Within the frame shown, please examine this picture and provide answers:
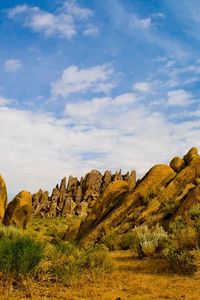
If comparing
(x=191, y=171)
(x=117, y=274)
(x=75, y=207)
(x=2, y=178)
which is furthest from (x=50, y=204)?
(x=117, y=274)

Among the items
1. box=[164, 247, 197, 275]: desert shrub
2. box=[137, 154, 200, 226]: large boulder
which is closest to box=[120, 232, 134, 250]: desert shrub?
box=[137, 154, 200, 226]: large boulder

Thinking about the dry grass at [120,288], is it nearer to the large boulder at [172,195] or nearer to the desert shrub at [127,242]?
the desert shrub at [127,242]

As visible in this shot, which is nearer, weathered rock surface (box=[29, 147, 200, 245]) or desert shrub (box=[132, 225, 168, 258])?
desert shrub (box=[132, 225, 168, 258])

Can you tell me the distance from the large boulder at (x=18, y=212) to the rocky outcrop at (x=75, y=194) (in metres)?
46.7

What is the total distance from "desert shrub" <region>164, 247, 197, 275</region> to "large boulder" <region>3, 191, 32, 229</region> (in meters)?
26.3

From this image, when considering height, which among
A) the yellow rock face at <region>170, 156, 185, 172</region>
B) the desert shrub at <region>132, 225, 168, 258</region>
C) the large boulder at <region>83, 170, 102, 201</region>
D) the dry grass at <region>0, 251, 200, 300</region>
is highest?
the large boulder at <region>83, 170, 102, 201</region>

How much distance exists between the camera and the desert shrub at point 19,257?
9106 mm

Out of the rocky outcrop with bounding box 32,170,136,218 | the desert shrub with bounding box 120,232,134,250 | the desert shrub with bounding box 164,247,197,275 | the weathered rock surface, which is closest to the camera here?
the desert shrub with bounding box 164,247,197,275

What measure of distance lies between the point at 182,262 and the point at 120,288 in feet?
8.95

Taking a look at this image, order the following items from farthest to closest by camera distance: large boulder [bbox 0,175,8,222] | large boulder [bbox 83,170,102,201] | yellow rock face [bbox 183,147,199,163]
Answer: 1. large boulder [bbox 83,170,102,201]
2. large boulder [bbox 0,175,8,222]
3. yellow rock face [bbox 183,147,199,163]

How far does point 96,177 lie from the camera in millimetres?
103062

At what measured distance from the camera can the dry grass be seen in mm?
8656

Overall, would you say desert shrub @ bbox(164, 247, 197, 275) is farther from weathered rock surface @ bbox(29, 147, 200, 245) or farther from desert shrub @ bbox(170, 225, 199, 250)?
weathered rock surface @ bbox(29, 147, 200, 245)

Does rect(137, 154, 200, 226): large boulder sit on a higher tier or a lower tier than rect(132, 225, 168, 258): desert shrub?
higher
